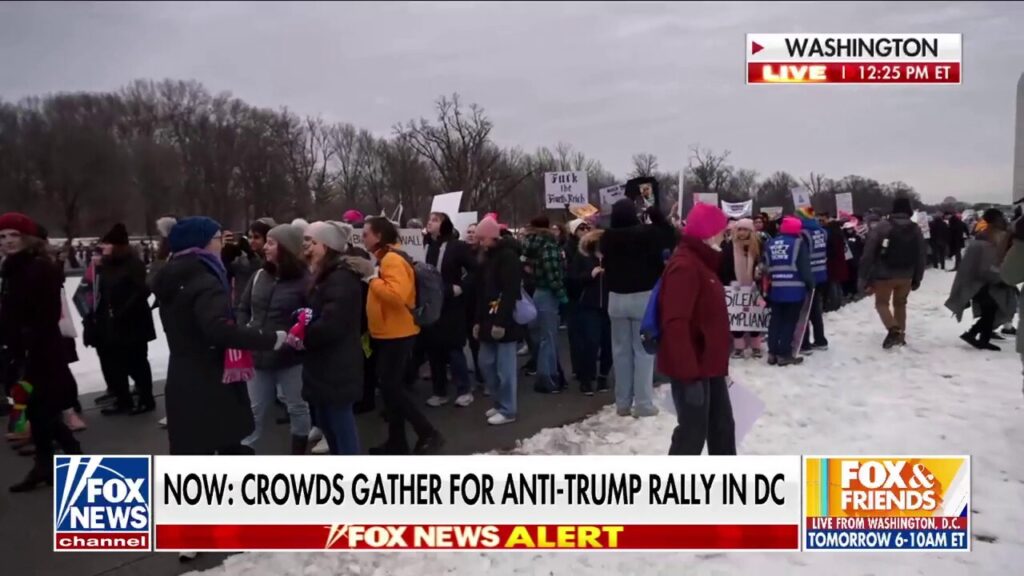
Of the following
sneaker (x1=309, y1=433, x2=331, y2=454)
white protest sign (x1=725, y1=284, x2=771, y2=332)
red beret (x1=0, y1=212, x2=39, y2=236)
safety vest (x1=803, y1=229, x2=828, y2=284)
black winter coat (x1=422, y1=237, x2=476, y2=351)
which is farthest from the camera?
safety vest (x1=803, y1=229, x2=828, y2=284)

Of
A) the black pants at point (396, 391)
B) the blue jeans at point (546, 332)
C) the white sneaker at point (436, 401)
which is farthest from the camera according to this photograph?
the blue jeans at point (546, 332)

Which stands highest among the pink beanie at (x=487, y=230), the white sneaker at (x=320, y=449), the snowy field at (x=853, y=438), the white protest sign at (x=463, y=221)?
the white protest sign at (x=463, y=221)

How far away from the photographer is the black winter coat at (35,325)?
4.32 metres

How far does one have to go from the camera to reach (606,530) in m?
3.29

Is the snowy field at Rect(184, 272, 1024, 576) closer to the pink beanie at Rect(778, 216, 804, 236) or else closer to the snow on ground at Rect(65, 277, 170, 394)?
the pink beanie at Rect(778, 216, 804, 236)

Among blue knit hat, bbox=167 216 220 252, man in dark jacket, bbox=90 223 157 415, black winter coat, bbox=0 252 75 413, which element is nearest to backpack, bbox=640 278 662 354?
blue knit hat, bbox=167 216 220 252

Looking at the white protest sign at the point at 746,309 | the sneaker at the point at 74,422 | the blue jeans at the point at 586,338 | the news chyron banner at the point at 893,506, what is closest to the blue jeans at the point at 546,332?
the blue jeans at the point at 586,338

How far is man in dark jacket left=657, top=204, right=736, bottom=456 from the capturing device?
3668mm

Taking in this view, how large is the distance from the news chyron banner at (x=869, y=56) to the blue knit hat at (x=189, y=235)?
3026mm

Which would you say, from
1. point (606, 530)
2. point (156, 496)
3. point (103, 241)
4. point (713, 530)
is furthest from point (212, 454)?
point (103, 241)

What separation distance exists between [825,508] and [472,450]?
270 centimetres

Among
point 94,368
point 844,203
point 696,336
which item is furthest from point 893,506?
point 844,203

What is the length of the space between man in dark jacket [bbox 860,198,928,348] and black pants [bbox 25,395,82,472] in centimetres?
822

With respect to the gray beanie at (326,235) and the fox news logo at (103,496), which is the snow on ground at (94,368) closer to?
the gray beanie at (326,235)
